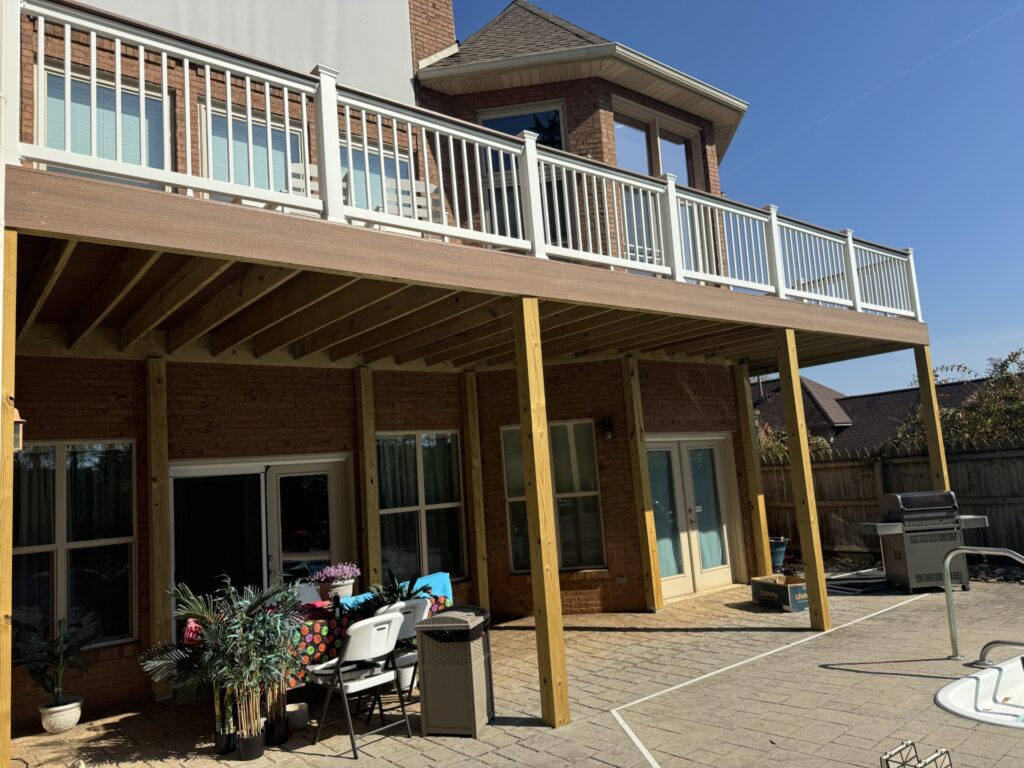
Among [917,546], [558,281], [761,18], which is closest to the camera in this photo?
[558,281]

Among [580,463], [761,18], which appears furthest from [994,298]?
[580,463]

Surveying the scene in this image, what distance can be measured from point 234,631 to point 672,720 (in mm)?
2996

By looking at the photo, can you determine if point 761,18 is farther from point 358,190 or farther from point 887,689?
point 887,689

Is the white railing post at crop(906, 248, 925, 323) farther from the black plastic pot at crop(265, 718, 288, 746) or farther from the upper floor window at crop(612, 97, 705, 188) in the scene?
the black plastic pot at crop(265, 718, 288, 746)

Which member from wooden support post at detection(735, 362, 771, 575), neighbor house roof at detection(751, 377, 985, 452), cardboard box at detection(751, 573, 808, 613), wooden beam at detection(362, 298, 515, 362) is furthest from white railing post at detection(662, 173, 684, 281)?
neighbor house roof at detection(751, 377, 985, 452)

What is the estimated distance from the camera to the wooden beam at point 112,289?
14.1 ft

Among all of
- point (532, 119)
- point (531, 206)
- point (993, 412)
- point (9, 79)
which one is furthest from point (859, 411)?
point (9, 79)

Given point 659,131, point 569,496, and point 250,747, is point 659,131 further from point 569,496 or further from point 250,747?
point 250,747

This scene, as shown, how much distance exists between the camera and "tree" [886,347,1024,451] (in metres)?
12.2

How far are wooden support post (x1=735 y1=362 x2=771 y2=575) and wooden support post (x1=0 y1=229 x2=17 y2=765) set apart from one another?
9.06m

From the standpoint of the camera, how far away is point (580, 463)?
9367mm

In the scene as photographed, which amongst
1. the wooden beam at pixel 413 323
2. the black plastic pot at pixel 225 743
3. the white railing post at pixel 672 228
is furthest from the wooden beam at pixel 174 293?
the white railing post at pixel 672 228

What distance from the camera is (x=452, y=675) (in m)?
4.96

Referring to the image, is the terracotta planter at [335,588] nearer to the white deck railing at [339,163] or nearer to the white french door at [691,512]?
the white deck railing at [339,163]
